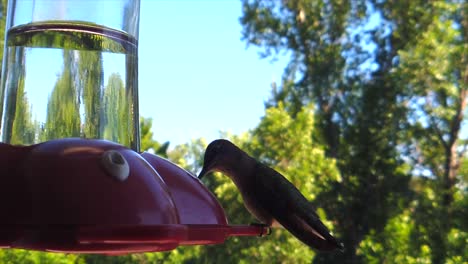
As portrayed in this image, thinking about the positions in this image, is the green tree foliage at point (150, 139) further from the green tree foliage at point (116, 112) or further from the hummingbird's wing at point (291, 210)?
the green tree foliage at point (116, 112)

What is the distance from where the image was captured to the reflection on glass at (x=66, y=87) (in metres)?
1.17

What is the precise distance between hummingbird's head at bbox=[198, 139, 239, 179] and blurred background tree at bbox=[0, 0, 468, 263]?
11.4ft

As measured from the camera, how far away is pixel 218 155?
5.03ft

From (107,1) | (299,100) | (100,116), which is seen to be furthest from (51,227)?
(299,100)

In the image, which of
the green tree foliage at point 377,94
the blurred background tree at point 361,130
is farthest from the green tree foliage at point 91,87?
the green tree foliage at point 377,94

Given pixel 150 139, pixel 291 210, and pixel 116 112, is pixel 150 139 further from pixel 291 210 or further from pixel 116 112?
pixel 116 112

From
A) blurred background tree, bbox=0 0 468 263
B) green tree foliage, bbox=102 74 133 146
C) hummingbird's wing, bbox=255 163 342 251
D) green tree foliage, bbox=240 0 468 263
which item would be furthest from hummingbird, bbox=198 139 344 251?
green tree foliage, bbox=240 0 468 263

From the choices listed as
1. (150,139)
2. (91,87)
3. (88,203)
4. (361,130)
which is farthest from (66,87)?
(361,130)

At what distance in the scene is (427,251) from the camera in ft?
15.8

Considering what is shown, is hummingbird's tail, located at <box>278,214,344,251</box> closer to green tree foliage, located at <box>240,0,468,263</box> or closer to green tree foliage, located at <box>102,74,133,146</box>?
green tree foliage, located at <box>102,74,133,146</box>

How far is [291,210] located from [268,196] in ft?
0.21

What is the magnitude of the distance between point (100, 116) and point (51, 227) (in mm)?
344

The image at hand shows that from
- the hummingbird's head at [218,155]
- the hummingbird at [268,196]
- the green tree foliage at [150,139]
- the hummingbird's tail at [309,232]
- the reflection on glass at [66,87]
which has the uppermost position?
the green tree foliage at [150,139]

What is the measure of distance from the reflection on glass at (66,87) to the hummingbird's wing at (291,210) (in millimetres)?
496
